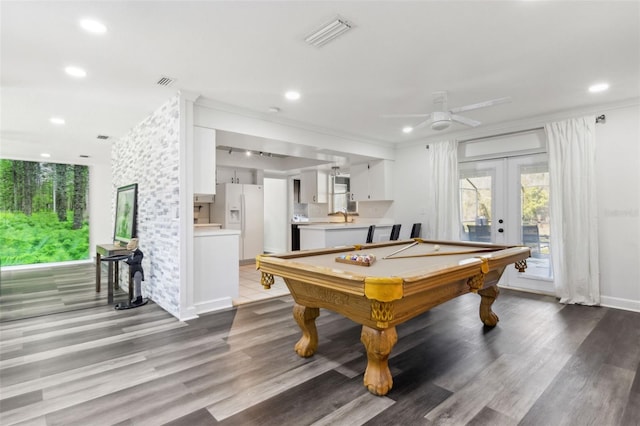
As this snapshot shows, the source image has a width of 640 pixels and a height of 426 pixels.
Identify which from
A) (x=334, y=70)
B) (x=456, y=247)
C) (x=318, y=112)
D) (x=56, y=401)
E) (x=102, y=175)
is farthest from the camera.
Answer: (x=102, y=175)

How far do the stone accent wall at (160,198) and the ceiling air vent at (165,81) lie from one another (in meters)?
0.28

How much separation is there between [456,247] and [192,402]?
9.75ft

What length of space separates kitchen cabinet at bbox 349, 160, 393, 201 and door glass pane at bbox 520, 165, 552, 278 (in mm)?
2268

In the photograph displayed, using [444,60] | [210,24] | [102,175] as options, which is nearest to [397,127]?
[444,60]

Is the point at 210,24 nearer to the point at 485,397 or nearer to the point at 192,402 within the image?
the point at 192,402

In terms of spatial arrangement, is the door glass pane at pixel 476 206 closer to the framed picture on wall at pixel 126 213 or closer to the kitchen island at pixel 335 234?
the kitchen island at pixel 335 234

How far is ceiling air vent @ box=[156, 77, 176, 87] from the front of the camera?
325cm

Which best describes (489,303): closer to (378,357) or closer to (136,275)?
(378,357)

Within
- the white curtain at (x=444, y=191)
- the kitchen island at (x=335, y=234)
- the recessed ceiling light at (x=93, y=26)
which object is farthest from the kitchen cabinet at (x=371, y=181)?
the recessed ceiling light at (x=93, y=26)

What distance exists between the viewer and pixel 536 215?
481cm

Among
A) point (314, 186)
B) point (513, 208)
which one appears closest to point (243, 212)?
point (314, 186)

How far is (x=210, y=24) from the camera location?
2.31 meters

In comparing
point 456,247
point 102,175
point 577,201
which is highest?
point 102,175

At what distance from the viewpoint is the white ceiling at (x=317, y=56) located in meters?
2.18
